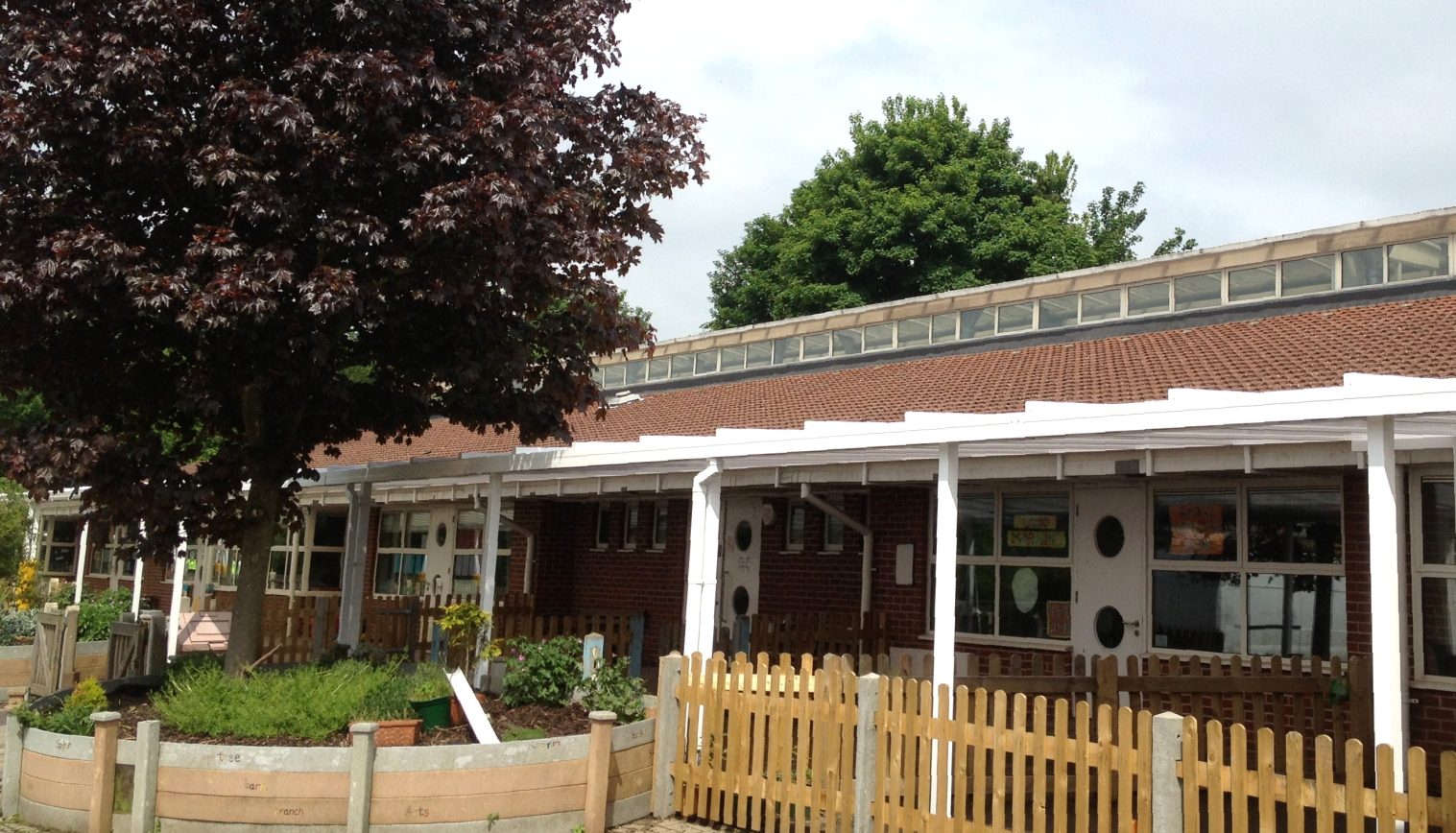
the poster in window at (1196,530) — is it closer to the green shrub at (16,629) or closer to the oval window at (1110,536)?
the oval window at (1110,536)

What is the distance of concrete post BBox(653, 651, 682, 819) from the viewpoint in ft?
29.1

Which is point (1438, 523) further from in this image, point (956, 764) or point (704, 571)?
point (704, 571)

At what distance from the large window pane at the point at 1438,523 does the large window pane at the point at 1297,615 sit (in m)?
0.82

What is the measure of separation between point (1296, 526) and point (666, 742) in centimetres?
565

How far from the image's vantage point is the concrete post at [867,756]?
756 centimetres

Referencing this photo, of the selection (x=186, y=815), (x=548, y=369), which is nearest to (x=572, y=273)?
(x=548, y=369)

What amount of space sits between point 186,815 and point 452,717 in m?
2.18

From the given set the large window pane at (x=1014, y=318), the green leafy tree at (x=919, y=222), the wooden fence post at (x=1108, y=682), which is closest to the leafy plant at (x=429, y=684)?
the wooden fence post at (x=1108, y=682)

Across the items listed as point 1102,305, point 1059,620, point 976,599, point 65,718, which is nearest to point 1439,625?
point 1059,620

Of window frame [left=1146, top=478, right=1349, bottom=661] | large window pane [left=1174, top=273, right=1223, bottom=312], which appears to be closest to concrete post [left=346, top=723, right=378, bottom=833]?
window frame [left=1146, top=478, right=1349, bottom=661]

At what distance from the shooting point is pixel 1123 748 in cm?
617

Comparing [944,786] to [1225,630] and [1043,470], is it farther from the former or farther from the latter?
[1225,630]

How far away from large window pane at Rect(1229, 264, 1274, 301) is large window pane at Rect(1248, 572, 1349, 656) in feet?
15.1

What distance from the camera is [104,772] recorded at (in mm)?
7828
